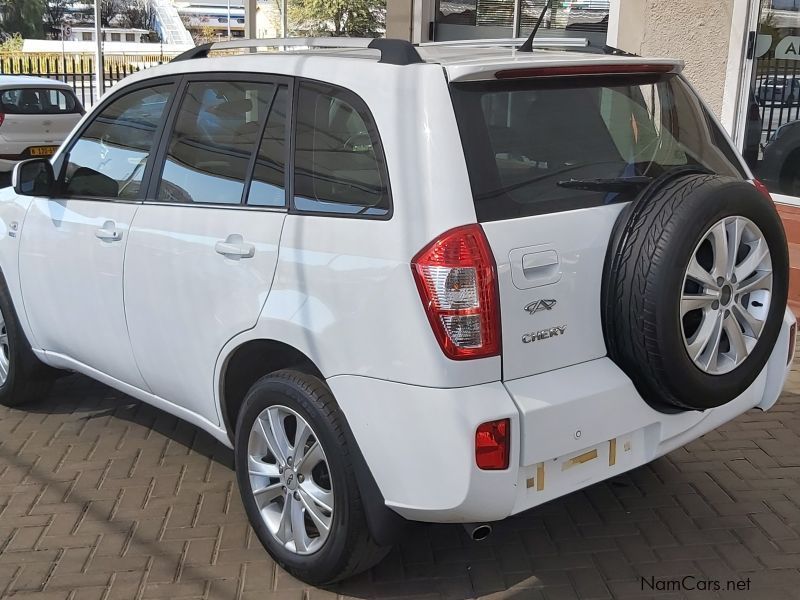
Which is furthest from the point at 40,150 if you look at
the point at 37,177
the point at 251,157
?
the point at 251,157

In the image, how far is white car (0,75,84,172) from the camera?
12656mm

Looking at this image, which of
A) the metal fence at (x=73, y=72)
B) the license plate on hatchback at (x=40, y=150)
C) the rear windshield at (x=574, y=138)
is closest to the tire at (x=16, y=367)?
the rear windshield at (x=574, y=138)

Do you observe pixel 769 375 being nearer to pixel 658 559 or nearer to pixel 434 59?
pixel 658 559

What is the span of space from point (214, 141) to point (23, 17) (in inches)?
2464

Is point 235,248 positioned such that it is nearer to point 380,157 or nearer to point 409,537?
point 380,157

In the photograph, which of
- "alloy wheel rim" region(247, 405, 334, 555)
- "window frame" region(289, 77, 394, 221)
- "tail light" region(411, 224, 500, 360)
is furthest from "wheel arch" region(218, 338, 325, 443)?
"tail light" region(411, 224, 500, 360)

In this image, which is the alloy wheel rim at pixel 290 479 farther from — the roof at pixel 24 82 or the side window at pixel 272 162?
the roof at pixel 24 82

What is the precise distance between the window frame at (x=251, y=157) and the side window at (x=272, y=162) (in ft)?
0.05

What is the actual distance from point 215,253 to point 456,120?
1068mm

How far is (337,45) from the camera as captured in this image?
369 cm

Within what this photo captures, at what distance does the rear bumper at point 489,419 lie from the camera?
268cm

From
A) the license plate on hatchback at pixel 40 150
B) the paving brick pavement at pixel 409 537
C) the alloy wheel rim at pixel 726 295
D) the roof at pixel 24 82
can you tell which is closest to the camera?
the alloy wheel rim at pixel 726 295

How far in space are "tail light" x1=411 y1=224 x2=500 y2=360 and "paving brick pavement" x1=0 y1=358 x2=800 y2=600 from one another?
106 cm

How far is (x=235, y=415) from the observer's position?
3.57m
